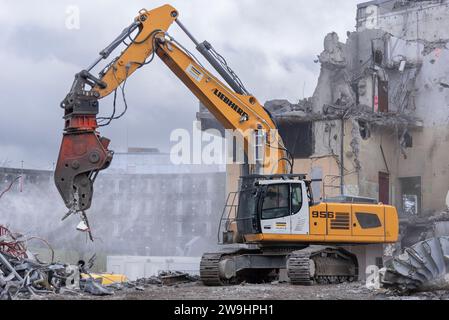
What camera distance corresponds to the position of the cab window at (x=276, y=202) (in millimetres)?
18844

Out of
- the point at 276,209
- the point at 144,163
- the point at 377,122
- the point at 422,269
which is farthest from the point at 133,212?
the point at 422,269

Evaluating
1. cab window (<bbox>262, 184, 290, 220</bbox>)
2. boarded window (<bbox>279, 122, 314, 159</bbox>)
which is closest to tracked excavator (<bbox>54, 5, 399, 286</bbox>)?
cab window (<bbox>262, 184, 290, 220</bbox>)

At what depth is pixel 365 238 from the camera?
65.4 feet

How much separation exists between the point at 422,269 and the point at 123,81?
8.20m

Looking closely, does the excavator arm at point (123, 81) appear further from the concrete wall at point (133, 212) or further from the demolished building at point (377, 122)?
the concrete wall at point (133, 212)

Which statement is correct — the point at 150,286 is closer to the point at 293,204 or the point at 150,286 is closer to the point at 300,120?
the point at 293,204

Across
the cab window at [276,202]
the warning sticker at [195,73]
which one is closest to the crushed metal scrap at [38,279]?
the cab window at [276,202]

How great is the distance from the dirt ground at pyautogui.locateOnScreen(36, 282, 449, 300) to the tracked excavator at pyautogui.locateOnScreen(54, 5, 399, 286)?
57.7 inches

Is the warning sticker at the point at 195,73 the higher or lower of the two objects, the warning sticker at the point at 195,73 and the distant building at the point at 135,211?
the higher

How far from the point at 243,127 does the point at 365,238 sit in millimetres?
4283

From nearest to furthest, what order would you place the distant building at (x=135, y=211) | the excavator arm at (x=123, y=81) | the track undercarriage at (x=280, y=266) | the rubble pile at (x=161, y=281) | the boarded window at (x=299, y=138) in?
the excavator arm at (x=123, y=81) < the rubble pile at (x=161, y=281) < the track undercarriage at (x=280, y=266) < the boarded window at (x=299, y=138) < the distant building at (x=135, y=211)

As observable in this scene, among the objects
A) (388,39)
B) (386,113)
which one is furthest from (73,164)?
(388,39)

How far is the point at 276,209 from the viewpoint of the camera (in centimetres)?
A: 1888
